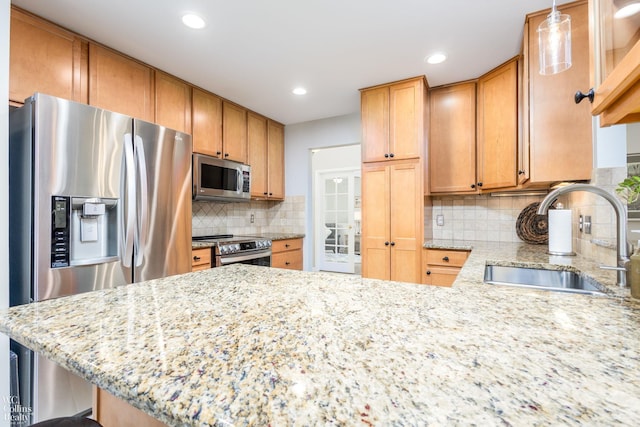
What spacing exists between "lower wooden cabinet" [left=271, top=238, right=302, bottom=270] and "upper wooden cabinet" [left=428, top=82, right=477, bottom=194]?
1.79 metres

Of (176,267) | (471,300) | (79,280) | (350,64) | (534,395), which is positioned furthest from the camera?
(350,64)

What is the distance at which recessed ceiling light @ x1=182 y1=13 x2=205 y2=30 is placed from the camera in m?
1.86

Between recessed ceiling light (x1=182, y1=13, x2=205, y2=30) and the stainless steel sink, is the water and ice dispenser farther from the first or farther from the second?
the stainless steel sink

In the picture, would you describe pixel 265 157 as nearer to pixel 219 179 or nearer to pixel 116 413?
pixel 219 179

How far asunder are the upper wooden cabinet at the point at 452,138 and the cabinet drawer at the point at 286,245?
1.78 metres

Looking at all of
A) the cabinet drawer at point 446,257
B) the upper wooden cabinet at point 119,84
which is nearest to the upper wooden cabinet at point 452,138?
the cabinet drawer at point 446,257

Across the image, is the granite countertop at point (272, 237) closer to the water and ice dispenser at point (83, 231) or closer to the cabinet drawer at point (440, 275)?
the water and ice dispenser at point (83, 231)

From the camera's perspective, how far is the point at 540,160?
1.94m

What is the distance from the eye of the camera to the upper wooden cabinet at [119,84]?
212 cm

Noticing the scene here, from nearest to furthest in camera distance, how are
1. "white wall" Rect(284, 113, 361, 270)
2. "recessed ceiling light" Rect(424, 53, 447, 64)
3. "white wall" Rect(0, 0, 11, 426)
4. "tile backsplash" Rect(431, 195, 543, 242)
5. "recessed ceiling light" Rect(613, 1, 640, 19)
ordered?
1. "recessed ceiling light" Rect(613, 1, 640, 19)
2. "white wall" Rect(0, 0, 11, 426)
3. "recessed ceiling light" Rect(424, 53, 447, 64)
4. "tile backsplash" Rect(431, 195, 543, 242)
5. "white wall" Rect(284, 113, 361, 270)

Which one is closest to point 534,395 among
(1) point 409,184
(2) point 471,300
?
(2) point 471,300

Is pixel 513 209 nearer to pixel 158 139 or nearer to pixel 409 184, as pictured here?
pixel 409 184

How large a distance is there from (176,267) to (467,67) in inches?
112

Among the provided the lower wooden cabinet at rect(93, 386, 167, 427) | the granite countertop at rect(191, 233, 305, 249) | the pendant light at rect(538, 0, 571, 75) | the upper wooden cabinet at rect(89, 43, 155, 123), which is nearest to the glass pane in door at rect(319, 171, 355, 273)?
the granite countertop at rect(191, 233, 305, 249)
